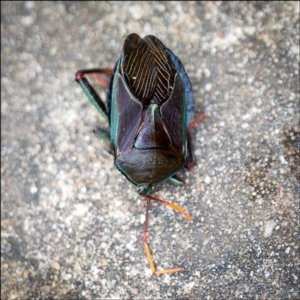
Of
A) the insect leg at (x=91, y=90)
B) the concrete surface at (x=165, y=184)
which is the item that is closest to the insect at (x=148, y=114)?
the insect leg at (x=91, y=90)

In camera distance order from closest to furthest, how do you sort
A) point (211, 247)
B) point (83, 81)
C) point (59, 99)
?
point (211, 247), point (83, 81), point (59, 99)

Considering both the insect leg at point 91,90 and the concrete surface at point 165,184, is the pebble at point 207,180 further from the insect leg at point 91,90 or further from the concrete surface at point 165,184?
the insect leg at point 91,90

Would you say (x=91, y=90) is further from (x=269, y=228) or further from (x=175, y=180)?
(x=269, y=228)

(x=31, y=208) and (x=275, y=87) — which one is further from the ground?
(x=275, y=87)

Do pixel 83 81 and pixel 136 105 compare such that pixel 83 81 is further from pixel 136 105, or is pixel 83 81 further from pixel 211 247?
pixel 211 247

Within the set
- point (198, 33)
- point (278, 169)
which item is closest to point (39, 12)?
point (198, 33)

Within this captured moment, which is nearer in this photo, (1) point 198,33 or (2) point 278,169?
(2) point 278,169

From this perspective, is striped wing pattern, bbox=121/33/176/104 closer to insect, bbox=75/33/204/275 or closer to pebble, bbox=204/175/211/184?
insect, bbox=75/33/204/275

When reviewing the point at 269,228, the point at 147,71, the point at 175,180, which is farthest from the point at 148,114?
the point at 269,228
